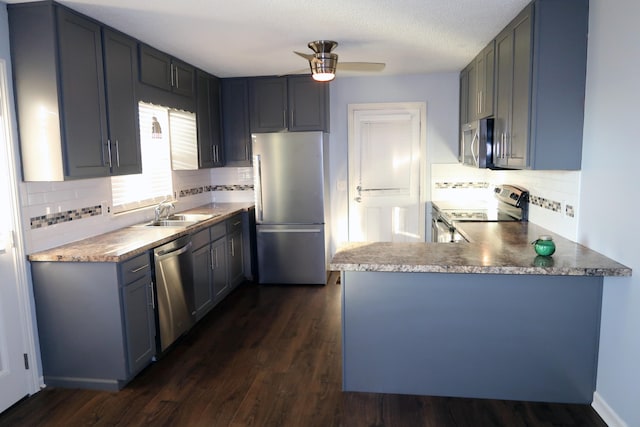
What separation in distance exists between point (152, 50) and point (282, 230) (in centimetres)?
223

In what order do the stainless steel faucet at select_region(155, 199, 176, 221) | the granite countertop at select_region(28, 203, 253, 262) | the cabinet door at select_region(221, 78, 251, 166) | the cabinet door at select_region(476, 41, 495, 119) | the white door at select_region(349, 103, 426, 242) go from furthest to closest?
the white door at select_region(349, 103, 426, 242)
the cabinet door at select_region(221, 78, 251, 166)
the stainless steel faucet at select_region(155, 199, 176, 221)
the cabinet door at select_region(476, 41, 495, 119)
the granite countertop at select_region(28, 203, 253, 262)

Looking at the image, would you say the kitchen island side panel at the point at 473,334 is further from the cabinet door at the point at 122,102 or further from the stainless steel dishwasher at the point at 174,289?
the cabinet door at the point at 122,102

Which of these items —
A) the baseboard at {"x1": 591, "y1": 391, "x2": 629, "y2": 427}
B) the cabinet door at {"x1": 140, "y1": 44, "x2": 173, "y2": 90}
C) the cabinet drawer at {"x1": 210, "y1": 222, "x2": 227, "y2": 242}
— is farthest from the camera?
the cabinet drawer at {"x1": 210, "y1": 222, "x2": 227, "y2": 242}

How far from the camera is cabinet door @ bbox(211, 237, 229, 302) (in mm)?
4320

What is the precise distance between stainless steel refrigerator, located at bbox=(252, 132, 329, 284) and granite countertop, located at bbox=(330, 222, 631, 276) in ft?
6.75

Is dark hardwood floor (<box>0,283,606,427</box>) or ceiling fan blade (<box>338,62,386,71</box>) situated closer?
dark hardwood floor (<box>0,283,606,427</box>)

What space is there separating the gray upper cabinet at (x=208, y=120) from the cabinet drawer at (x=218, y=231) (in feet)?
2.48

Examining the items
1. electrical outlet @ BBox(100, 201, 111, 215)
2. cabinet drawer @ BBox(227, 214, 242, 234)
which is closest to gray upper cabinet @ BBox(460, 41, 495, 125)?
cabinet drawer @ BBox(227, 214, 242, 234)

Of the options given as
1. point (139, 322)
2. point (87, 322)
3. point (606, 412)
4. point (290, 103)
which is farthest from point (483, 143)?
point (87, 322)

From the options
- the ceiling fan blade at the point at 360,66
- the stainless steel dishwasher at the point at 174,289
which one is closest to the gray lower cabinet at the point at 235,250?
the stainless steel dishwasher at the point at 174,289

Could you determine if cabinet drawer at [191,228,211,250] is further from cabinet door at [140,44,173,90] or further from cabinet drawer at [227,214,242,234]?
cabinet door at [140,44,173,90]

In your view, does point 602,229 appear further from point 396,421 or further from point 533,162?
point 396,421

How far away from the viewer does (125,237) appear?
3.41m

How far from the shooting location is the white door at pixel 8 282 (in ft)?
8.88
